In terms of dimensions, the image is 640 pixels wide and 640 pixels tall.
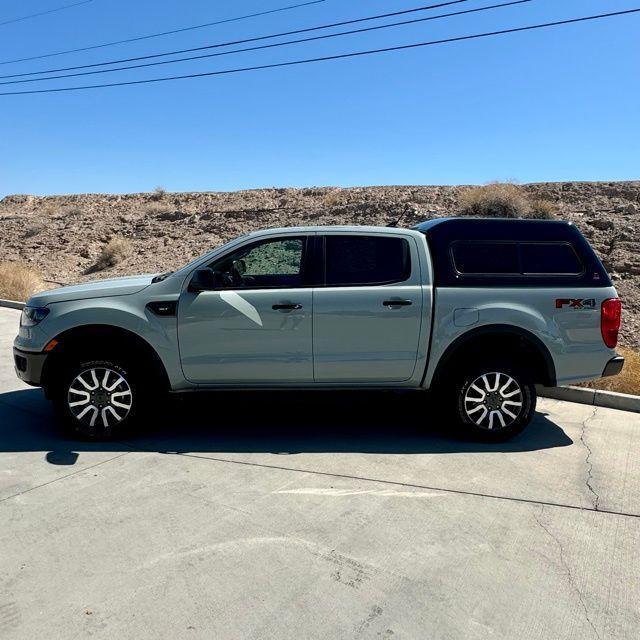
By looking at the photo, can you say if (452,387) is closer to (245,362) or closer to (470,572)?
(245,362)

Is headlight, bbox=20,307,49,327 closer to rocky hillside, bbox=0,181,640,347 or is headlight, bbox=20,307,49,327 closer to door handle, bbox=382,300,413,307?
door handle, bbox=382,300,413,307

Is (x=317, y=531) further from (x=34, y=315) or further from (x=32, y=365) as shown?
(x=34, y=315)

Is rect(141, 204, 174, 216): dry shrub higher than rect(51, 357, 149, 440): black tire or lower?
higher

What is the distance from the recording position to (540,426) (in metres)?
5.91

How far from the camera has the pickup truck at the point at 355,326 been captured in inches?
203

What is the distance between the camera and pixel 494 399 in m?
5.30

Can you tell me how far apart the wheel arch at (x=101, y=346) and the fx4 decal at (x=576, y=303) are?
3408mm

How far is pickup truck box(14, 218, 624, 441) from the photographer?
203 inches

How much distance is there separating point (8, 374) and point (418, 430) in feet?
17.5

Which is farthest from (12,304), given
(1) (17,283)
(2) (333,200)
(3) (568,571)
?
(3) (568,571)

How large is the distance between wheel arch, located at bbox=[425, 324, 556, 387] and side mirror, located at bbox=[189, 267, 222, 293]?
2048mm

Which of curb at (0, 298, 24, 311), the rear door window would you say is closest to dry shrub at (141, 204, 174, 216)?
curb at (0, 298, 24, 311)

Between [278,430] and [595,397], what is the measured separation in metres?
3.53

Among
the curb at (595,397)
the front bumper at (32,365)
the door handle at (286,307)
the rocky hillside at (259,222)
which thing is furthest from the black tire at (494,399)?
the rocky hillside at (259,222)
